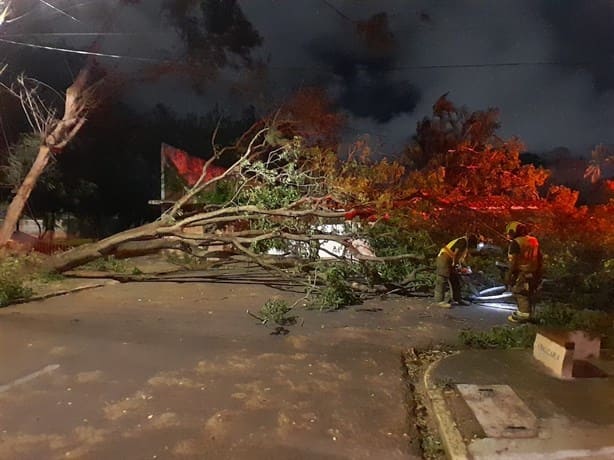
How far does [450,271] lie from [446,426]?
543cm

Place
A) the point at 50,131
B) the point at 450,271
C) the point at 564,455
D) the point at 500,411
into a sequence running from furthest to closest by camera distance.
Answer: the point at 50,131
the point at 450,271
the point at 500,411
the point at 564,455

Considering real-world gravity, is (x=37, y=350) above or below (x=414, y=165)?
below

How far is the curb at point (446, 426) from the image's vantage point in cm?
364

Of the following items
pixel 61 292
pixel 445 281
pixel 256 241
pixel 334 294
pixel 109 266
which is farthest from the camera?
pixel 109 266

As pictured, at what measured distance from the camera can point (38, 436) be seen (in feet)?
13.1

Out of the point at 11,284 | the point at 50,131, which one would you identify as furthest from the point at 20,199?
the point at 11,284

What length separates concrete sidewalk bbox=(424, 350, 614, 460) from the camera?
3.62 meters

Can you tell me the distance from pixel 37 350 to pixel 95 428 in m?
2.50

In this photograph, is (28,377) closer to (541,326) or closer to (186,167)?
(541,326)

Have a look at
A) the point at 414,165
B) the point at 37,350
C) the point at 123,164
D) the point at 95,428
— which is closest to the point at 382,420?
the point at 95,428

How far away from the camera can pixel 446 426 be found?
4.01 metres

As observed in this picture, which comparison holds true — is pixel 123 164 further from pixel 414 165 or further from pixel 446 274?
pixel 446 274

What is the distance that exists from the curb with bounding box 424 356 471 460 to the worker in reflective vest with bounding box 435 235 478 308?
424cm

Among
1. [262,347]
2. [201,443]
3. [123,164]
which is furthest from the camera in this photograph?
[123,164]
